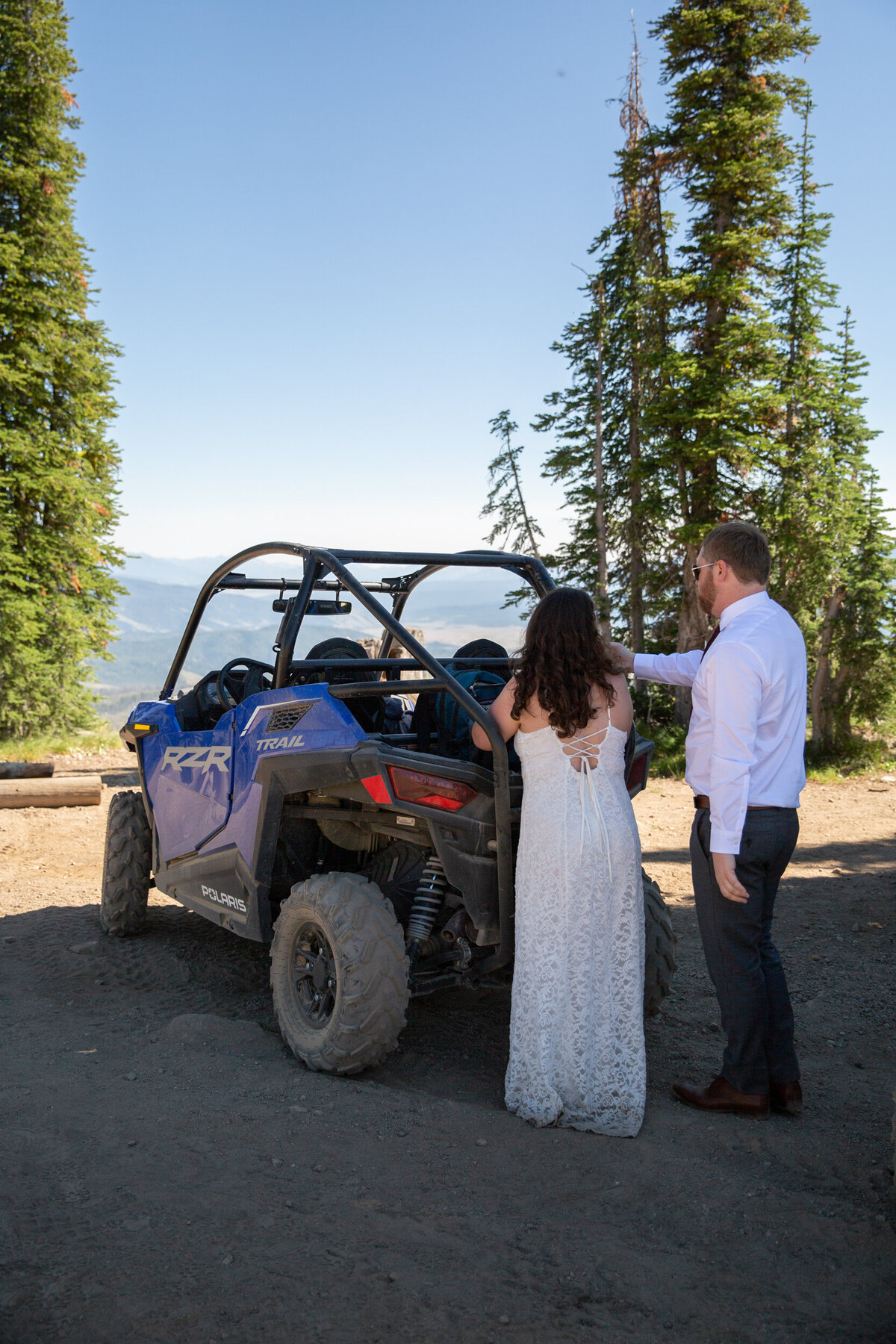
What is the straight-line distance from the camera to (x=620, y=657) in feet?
12.2

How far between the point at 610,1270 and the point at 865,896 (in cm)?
531

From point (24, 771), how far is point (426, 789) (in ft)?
32.0

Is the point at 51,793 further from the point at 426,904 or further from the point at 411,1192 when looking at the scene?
the point at 411,1192

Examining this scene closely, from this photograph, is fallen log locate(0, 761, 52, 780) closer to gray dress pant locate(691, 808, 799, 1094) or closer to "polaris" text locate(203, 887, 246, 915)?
"polaris" text locate(203, 887, 246, 915)

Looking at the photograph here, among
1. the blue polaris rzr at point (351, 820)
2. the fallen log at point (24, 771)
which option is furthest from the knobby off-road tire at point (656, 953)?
the fallen log at point (24, 771)

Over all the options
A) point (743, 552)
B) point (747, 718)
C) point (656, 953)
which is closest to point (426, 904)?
point (656, 953)

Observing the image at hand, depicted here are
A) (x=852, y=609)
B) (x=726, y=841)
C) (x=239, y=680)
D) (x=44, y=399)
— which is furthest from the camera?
(x=44, y=399)

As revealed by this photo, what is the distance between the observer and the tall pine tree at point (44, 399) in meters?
18.0

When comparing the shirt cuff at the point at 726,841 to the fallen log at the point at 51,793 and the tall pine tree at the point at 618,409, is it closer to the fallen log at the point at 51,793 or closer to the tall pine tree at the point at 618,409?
the fallen log at the point at 51,793

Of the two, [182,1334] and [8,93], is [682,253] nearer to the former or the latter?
[8,93]

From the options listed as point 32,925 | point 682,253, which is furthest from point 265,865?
point 682,253

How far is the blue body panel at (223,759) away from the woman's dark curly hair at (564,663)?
27.5 inches

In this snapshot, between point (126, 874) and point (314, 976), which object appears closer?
point (314, 976)

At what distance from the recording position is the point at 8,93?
18.3 metres
